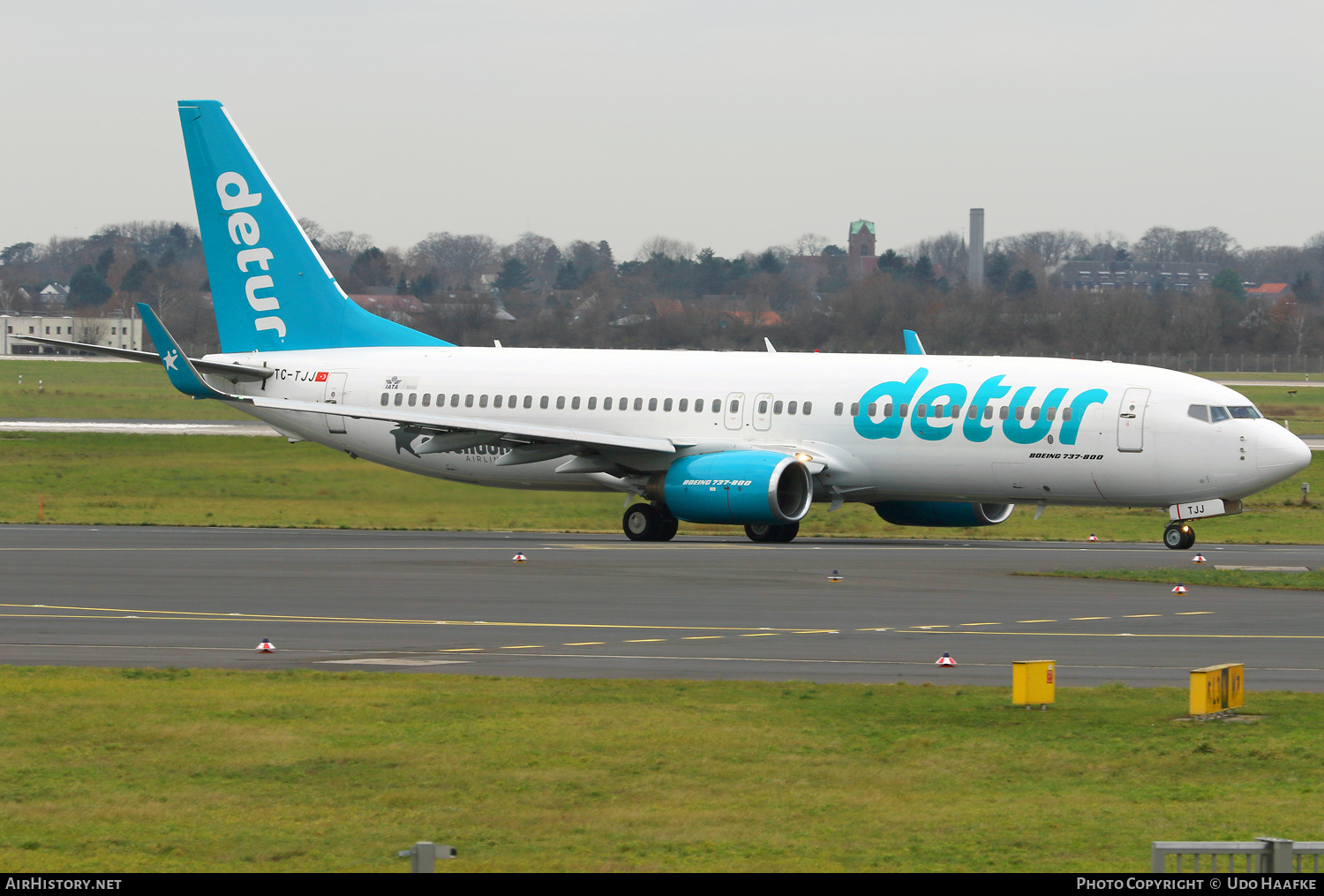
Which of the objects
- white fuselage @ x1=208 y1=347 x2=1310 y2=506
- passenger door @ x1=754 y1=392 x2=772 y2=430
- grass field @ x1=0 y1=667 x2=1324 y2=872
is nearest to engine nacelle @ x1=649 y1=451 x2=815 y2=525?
white fuselage @ x1=208 y1=347 x2=1310 y2=506

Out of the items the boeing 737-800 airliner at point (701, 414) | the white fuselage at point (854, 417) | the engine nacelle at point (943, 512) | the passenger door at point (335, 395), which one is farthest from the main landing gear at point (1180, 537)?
the passenger door at point (335, 395)

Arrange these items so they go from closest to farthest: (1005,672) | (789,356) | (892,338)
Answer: (1005,672)
(789,356)
(892,338)

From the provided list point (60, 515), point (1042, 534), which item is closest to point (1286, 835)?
point (1042, 534)

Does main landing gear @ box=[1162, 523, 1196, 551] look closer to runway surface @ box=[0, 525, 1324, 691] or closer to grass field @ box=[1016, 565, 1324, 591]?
runway surface @ box=[0, 525, 1324, 691]

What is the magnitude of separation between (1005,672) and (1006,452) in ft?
61.0

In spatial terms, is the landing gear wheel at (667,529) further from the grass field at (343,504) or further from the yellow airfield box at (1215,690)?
the yellow airfield box at (1215,690)

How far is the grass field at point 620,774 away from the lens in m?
11.9

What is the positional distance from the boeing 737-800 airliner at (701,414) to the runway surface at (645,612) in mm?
1607

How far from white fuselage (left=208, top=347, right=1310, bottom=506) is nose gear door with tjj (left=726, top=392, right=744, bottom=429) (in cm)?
3

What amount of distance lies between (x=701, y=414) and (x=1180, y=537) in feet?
35.6

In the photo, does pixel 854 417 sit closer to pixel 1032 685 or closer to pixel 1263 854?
pixel 1032 685

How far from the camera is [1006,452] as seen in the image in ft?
126

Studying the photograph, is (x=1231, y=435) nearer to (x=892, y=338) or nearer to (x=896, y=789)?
(x=896, y=789)

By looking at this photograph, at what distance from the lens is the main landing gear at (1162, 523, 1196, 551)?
126ft
